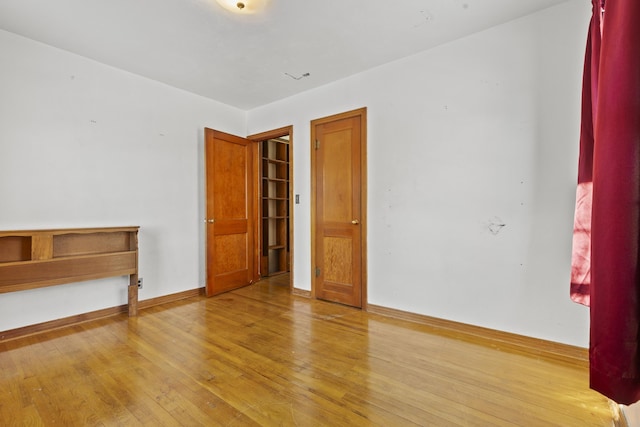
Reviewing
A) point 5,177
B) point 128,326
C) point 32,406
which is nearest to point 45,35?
point 5,177

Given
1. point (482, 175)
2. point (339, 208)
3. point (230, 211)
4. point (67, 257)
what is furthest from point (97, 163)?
point (482, 175)

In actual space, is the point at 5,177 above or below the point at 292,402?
above

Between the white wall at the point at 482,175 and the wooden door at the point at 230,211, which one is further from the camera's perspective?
the wooden door at the point at 230,211

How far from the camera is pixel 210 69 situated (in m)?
A: 3.12

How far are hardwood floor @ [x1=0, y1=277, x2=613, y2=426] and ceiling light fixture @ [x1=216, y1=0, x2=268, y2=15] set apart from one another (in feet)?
Result: 8.48

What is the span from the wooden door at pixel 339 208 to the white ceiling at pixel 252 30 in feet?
2.20

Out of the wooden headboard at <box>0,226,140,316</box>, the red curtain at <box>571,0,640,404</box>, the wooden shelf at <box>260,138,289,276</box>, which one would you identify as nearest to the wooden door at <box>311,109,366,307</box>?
the wooden shelf at <box>260,138,289,276</box>

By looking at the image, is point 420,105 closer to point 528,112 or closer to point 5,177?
point 528,112

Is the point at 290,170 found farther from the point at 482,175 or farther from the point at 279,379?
the point at 279,379

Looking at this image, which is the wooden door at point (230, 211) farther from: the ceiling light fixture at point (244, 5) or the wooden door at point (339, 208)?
the ceiling light fixture at point (244, 5)

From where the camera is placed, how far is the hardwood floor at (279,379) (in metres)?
1.52

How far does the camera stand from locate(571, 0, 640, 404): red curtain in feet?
2.33

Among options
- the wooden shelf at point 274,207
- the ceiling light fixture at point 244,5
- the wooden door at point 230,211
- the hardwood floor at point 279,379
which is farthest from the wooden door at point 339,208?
the wooden shelf at point 274,207

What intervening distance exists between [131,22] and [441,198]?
119 inches
